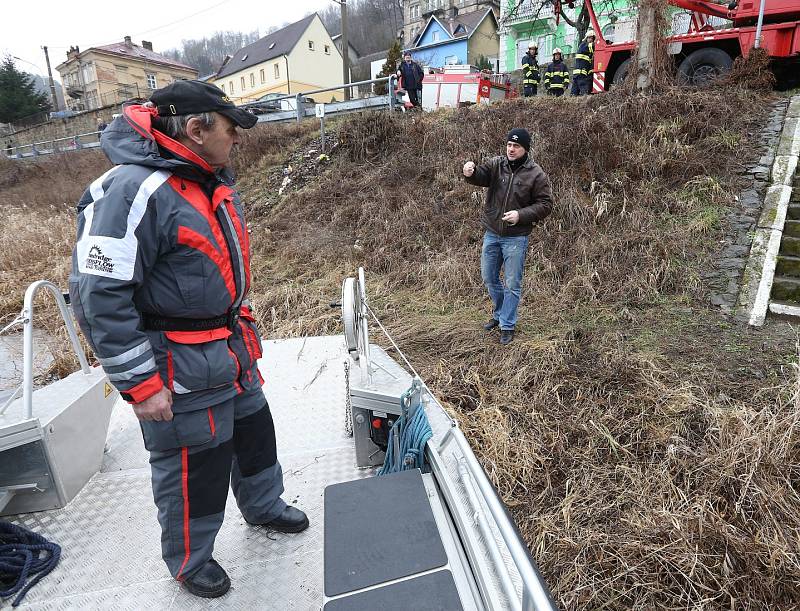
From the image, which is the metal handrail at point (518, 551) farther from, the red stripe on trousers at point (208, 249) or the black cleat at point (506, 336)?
the black cleat at point (506, 336)

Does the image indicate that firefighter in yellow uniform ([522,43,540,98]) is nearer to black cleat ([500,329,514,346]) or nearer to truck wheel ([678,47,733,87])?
truck wheel ([678,47,733,87])

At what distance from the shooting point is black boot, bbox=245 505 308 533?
2.02 meters

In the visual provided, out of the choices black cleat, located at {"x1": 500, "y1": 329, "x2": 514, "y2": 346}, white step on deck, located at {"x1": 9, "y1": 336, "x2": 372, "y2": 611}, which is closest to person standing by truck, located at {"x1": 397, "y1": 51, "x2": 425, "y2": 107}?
black cleat, located at {"x1": 500, "y1": 329, "x2": 514, "y2": 346}

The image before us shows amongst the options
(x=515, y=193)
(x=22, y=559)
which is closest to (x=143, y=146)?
(x=22, y=559)

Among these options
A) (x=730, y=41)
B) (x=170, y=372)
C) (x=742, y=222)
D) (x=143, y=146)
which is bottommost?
(x=742, y=222)

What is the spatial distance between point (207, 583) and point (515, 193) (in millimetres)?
3612

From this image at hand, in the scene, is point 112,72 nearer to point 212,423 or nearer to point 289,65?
point 289,65

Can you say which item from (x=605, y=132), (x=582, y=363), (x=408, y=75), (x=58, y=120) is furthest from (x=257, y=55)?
(x=582, y=363)

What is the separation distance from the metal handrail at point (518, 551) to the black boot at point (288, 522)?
3.05 ft

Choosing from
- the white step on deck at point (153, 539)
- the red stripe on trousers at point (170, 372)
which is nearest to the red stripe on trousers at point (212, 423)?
the red stripe on trousers at point (170, 372)

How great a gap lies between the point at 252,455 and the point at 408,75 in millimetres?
11346

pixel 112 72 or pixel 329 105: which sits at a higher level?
pixel 112 72

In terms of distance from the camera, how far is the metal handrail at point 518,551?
38.3 inches

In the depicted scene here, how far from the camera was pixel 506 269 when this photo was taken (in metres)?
4.37
